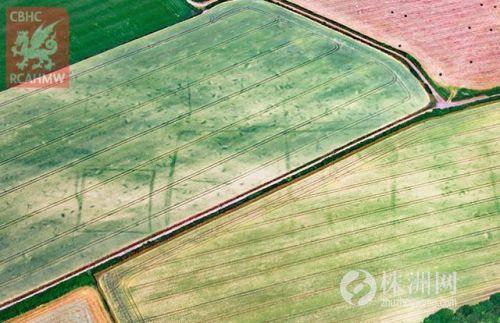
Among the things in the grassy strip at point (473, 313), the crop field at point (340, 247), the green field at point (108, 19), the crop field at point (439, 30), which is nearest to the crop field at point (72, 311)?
the crop field at point (340, 247)

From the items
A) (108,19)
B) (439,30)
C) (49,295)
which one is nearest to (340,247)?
(49,295)

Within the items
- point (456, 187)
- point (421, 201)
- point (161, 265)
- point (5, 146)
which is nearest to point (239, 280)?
point (161, 265)

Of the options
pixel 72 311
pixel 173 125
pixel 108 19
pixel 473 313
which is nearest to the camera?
pixel 473 313

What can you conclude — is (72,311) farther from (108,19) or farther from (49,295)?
(108,19)

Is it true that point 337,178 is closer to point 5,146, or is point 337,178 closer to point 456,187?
point 456,187

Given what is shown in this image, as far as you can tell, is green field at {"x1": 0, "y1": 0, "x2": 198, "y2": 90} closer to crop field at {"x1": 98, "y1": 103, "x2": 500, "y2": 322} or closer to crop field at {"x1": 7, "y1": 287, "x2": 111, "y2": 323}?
crop field at {"x1": 98, "y1": 103, "x2": 500, "y2": 322}

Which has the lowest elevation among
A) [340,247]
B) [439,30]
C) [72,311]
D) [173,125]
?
[72,311]

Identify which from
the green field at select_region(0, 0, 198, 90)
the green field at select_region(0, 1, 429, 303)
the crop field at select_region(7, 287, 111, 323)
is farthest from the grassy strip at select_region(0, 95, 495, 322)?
the green field at select_region(0, 0, 198, 90)
